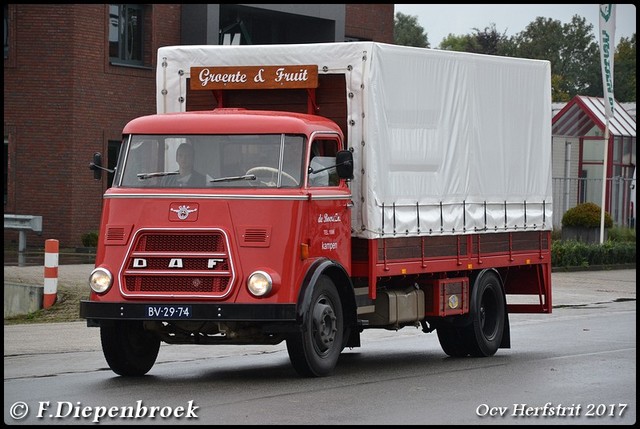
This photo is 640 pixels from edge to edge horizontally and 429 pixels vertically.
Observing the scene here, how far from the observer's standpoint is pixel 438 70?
627 inches

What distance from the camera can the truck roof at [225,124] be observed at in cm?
1374

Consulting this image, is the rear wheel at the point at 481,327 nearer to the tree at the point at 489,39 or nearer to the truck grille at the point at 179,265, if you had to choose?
the truck grille at the point at 179,265

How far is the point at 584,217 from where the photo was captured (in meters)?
37.9

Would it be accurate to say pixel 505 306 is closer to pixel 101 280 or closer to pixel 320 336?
pixel 320 336

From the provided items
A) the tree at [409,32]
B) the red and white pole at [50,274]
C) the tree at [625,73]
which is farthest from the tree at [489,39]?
the red and white pole at [50,274]

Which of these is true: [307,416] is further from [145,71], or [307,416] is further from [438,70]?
[145,71]

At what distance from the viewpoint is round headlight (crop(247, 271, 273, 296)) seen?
1293 centimetres

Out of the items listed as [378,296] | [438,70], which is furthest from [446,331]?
[438,70]

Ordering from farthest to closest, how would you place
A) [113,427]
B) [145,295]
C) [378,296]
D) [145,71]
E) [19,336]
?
[145,71]
[19,336]
[378,296]
[145,295]
[113,427]

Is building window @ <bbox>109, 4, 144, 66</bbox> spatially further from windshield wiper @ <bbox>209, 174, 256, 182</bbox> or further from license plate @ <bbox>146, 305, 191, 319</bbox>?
license plate @ <bbox>146, 305, 191, 319</bbox>

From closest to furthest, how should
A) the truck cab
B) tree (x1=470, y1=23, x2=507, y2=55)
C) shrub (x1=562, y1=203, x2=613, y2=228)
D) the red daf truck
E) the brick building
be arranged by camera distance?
1. the truck cab
2. the red daf truck
3. the brick building
4. shrub (x1=562, y1=203, x2=613, y2=228)
5. tree (x1=470, y1=23, x2=507, y2=55)

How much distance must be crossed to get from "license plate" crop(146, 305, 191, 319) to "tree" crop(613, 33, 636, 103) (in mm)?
91339

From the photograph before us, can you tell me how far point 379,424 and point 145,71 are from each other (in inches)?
1015

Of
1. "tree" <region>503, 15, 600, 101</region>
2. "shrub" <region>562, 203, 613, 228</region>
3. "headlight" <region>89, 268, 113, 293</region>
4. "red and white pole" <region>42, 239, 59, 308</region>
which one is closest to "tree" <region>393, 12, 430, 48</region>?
"tree" <region>503, 15, 600, 101</region>
